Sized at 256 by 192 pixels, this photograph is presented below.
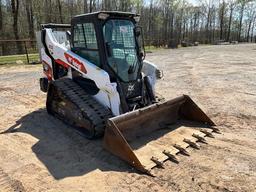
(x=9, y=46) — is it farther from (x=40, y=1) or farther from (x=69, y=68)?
(x=69, y=68)

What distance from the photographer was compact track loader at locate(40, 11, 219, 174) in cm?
496

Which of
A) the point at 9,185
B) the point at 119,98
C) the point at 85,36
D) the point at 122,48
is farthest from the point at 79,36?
the point at 9,185

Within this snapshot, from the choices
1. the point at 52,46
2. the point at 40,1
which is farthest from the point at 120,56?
the point at 40,1

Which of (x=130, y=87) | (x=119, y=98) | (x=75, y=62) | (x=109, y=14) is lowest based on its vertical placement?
(x=119, y=98)

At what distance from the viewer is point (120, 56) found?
5.78 m

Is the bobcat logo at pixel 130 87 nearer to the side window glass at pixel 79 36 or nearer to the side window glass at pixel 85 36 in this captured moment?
the side window glass at pixel 85 36

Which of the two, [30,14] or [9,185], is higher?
[30,14]

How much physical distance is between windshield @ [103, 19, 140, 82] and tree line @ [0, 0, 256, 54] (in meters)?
29.8

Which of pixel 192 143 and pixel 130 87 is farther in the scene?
pixel 130 87

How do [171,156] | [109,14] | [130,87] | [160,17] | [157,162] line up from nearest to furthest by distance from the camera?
[157,162]
[171,156]
[109,14]
[130,87]
[160,17]

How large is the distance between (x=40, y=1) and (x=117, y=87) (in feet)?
127

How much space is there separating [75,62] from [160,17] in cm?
5587

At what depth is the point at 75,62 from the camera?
20.1 feet

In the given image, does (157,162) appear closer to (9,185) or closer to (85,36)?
(9,185)
